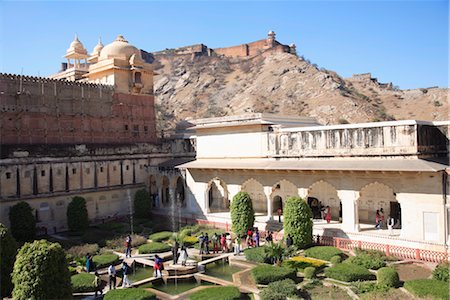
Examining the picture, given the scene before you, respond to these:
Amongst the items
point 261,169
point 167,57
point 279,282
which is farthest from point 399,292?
point 167,57

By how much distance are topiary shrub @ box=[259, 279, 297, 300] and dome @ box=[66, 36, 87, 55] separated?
112ft

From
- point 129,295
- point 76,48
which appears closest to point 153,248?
point 129,295

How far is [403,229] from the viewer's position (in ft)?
66.2

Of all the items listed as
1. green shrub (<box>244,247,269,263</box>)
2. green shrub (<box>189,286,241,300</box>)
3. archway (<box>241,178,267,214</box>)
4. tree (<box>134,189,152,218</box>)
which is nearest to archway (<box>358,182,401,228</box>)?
archway (<box>241,178,267,214</box>)

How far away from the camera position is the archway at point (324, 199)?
26175mm

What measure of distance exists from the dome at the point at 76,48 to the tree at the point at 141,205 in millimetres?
18556

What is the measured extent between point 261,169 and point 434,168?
32.6 feet

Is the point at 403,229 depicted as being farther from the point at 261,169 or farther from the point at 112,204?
the point at 112,204

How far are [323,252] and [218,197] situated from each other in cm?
1507

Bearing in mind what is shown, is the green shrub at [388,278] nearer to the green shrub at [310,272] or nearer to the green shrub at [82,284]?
the green shrub at [310,272]

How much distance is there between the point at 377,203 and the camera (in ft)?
80.3

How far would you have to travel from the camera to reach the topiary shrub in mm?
13656

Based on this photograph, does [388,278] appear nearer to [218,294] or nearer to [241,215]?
[218,294]

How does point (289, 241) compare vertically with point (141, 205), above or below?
below
